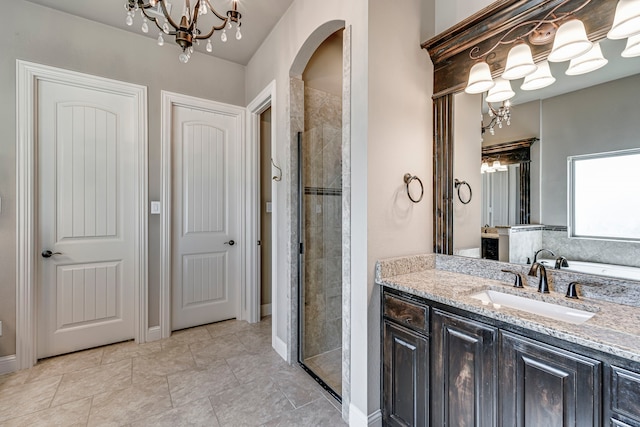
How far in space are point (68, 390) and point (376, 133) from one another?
2740 millimetres

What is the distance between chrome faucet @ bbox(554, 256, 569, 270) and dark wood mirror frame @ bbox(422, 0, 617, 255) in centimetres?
53

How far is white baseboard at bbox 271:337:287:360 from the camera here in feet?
8.12

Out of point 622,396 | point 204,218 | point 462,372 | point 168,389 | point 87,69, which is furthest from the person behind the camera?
point 204,218

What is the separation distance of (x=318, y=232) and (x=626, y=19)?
203 centimetres

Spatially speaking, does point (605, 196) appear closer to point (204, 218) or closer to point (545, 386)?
point (545, 386)

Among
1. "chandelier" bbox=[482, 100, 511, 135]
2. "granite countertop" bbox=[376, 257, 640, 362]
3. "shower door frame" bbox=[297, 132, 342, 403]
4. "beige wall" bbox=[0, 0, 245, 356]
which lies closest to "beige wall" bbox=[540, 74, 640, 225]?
"chandelier" bbox=[482, 100, 511, 135]

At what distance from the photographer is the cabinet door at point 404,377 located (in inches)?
55.5

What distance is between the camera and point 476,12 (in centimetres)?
165

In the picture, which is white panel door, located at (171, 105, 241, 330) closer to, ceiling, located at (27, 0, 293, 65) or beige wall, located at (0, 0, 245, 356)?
beige wall, located at (0, 0, 245, 356)

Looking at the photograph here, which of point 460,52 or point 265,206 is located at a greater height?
point 460,52

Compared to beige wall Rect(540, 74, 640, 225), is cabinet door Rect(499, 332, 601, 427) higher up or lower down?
lower down

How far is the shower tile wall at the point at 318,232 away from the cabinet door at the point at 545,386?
1.41 meters

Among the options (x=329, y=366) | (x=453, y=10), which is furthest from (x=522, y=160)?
(x=329, y=366)

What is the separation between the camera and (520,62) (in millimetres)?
1448
